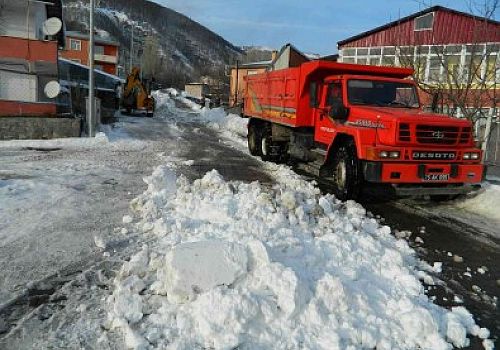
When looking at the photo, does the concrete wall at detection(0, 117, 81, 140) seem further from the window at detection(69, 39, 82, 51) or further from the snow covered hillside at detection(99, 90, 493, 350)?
the window at detection(69, 39, 82, 51)

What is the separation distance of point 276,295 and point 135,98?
101ft

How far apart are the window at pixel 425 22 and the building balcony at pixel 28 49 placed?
20860mm

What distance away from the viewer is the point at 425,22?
27984 millimetres

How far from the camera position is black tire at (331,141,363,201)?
28.3 feet

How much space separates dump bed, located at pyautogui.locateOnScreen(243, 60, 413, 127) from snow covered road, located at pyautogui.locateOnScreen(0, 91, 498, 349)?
3076mm

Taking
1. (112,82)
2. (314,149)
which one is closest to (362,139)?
(314,149)

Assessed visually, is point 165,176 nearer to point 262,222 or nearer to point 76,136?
point 262,222

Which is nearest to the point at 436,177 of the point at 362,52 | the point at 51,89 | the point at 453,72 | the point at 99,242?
the point at 99,242

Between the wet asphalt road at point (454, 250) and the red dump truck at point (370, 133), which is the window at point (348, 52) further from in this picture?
the wet asphalt road at point (454, 250)

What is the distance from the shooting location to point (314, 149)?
35.7 ft

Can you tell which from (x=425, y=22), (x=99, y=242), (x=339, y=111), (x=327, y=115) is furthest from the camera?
(x=425, y=22)

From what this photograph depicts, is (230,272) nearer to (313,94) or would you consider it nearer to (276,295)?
(276,295)

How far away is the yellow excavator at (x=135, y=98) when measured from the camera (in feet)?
107

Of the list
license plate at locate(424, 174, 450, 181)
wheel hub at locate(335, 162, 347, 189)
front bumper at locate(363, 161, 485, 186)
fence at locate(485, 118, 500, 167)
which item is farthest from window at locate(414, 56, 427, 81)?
license plate at locate(424, 174, 450, 181)
